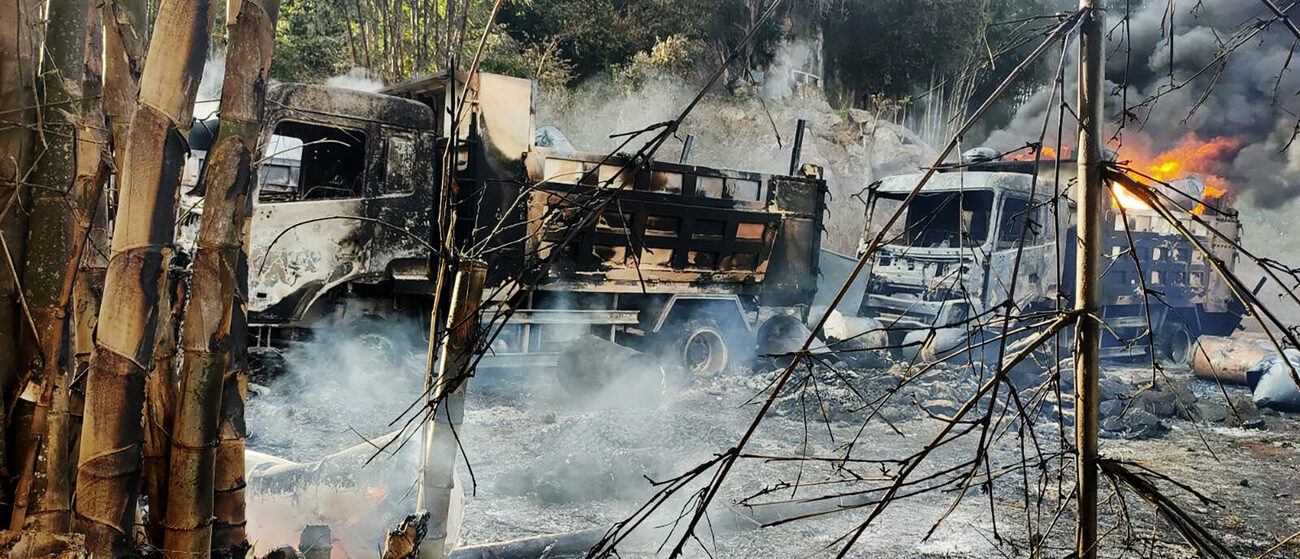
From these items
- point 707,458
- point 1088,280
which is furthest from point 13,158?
point 707,458

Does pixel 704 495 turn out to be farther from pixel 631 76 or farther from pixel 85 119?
pixel 631 76

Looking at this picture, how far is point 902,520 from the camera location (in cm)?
571

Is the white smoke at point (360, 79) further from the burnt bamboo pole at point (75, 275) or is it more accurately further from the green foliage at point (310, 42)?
the burnt bamboo pole at point (75, 275)

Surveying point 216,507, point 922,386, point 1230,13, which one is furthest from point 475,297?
point 1230,13

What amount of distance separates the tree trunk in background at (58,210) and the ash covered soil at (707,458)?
167 cm

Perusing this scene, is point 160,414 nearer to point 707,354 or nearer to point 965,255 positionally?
point 707,354

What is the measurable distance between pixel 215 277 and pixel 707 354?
28.5 ft

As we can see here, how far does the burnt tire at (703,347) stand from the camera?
32.6ft

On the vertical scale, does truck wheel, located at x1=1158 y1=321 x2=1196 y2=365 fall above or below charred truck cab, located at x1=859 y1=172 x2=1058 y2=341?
below

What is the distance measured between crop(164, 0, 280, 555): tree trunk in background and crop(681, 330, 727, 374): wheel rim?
27.3 ft

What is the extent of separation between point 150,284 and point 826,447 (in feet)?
21.6

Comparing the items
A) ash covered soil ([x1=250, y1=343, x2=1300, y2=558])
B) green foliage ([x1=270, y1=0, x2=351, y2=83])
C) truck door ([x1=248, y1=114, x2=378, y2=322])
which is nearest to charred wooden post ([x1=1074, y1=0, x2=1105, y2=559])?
ash covered soil ([x1=250, y1=343, x2=1300, y2=558])

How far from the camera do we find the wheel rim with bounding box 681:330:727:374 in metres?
10.2

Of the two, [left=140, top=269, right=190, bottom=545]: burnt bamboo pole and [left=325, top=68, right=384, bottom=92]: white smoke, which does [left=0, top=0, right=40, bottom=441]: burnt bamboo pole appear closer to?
[left=140, top=269, right=190, bottom=545]: burnt bamboo pole
